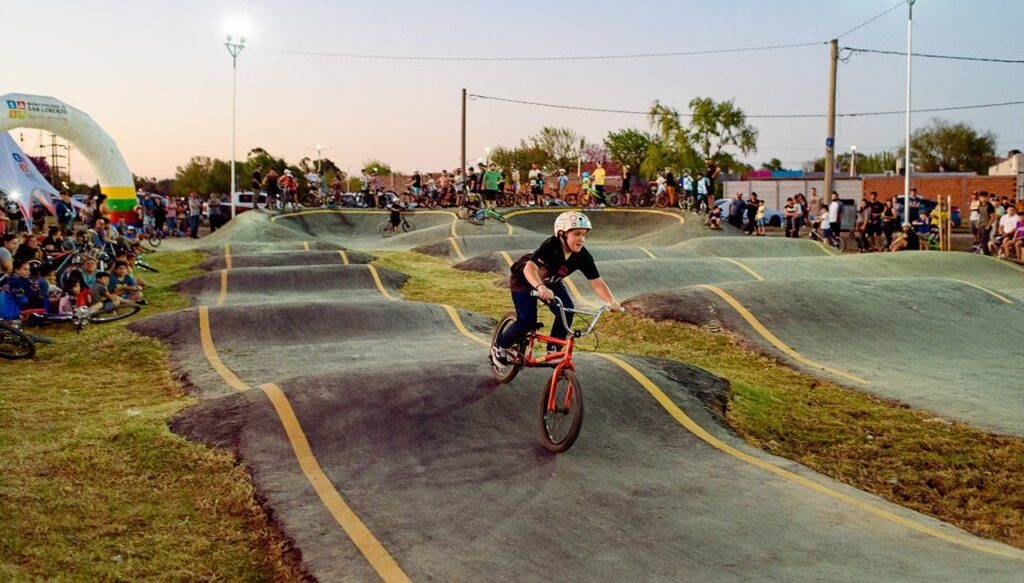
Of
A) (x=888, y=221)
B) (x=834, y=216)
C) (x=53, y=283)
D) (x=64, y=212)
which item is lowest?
(x=53, y=283)

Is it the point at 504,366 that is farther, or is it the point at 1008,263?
the point at 1008,263

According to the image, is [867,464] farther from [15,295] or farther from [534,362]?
[15,295]

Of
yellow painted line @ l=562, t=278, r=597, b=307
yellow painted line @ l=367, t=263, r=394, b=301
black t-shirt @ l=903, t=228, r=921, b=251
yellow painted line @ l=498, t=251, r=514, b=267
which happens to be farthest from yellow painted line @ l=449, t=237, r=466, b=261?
black t-shirt @ l=903, t=228, r=921, b=251

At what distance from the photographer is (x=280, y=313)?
14.2 m

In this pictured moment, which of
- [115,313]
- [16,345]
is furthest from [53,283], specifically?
[16,345]

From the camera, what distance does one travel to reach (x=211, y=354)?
1210cm

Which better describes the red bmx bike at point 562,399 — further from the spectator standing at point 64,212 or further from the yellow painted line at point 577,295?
the spectator standing at point 64,212

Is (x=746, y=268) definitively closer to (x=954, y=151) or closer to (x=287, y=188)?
(x=287, y=188)

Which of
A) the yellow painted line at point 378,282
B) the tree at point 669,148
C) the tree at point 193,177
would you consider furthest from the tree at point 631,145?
the yellow painted line at point 378,282

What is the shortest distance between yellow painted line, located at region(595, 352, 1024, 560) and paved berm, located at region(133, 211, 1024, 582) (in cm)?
3

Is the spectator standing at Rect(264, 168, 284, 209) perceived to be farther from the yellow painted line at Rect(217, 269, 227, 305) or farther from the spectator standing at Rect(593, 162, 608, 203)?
the yellow painted line at Rect(217, 269, 227, 305)

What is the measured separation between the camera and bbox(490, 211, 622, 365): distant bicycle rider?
742 centimetres

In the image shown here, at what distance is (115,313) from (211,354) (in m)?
4.68

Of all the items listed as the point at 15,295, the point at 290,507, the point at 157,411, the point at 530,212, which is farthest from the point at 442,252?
the point at 290,507
